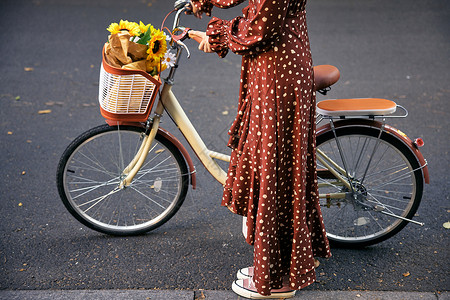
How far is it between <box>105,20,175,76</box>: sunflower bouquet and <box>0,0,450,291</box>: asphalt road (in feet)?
4.48

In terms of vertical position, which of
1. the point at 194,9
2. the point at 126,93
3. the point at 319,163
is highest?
the point at 194,9

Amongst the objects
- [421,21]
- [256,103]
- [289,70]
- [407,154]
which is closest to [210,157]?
[256,103]

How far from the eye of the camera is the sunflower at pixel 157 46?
2.82m

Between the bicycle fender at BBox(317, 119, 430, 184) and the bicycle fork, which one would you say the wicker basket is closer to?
the bicycle fork

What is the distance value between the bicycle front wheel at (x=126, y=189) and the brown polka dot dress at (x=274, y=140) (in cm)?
67

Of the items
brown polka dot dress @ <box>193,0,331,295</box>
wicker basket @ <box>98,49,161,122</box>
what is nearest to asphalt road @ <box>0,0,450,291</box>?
brown polka dot dress @ <box>193,0,331,295</box>

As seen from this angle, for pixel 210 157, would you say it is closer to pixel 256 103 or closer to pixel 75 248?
pixel 256 103

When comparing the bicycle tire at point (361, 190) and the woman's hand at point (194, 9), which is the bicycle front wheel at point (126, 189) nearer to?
the woman's hand at point (194, 9)

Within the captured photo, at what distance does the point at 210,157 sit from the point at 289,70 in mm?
999

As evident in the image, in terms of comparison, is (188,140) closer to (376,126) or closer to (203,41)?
(203,41)

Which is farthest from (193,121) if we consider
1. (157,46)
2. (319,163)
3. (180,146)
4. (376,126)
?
(376,126)

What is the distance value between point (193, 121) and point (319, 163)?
7.46 feet

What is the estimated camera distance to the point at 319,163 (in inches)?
127

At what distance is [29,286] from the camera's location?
309cm
